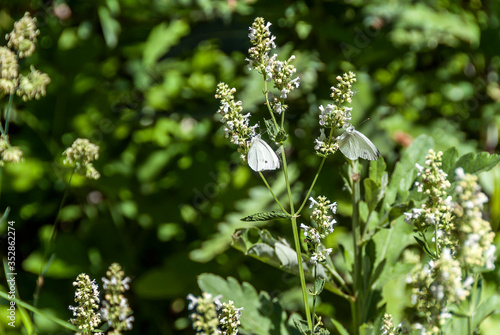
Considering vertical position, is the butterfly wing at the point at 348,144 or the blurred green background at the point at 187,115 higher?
the butterfly wing at the point at 348,144

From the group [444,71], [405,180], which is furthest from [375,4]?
[405,180]

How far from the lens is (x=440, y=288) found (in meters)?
0.67

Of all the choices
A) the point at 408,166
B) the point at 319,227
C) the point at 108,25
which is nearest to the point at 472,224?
the point at 319,227

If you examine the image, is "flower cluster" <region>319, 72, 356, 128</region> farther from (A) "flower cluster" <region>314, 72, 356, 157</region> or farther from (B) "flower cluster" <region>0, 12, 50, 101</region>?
(B) "flower cluster" <region>0, 12, 50, 101</region>

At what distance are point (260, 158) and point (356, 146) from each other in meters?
0.17

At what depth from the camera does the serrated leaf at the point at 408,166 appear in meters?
1.14

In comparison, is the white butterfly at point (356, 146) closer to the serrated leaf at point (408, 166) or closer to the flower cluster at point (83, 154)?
the serrated leaf at point (408, 166)

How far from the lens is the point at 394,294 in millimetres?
1376

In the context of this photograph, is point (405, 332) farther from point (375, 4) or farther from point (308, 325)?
point (375, 4)

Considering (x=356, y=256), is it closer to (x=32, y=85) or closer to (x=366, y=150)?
(x=366, y=150)

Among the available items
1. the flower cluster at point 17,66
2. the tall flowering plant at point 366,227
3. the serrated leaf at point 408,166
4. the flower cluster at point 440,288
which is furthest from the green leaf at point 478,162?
the flower cluster at point 17,66

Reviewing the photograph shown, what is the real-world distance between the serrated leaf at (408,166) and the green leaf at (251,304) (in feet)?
1.05

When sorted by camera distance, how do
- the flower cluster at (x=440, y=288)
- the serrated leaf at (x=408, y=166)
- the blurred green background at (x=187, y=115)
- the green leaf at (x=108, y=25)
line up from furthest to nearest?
the green leaf at (x=108, y=25)
the blurred green background at (x=187, y=115)
the serrated leaf at (x=408, y=166)
the flower cluster at (x=440, y=288)

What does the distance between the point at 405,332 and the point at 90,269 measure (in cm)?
146
